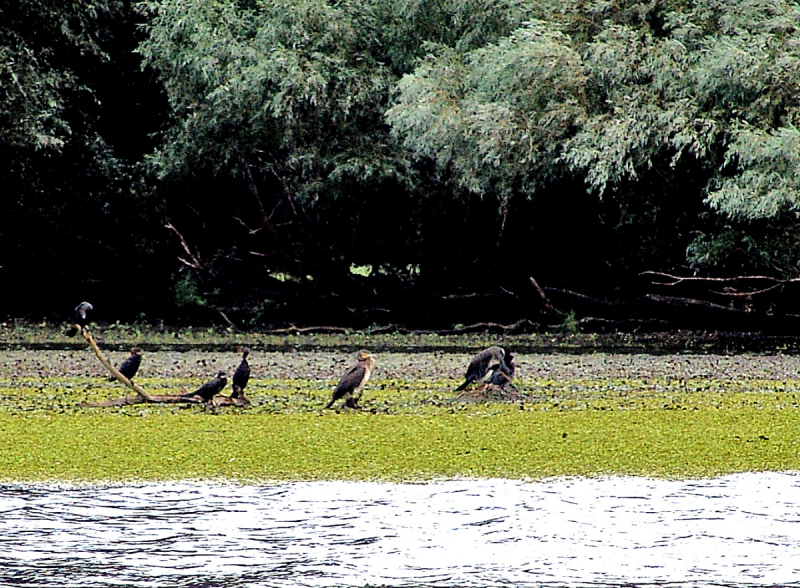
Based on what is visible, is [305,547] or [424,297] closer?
[305,547]

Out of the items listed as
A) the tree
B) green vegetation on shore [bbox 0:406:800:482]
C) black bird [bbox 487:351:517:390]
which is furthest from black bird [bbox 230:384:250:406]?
the tree

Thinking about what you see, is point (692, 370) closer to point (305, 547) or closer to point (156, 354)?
point (156, 354)

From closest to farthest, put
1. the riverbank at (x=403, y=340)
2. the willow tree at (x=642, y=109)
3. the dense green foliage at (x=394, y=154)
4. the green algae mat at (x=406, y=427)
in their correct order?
1. the green algae mat at (x=406, y=427)
2. the willow tree at (x=642, y=109)
3. the dense green foliage at (x=394, y=154)
4. the riverbank at (x=403, y=340)

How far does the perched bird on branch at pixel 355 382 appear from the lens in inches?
533

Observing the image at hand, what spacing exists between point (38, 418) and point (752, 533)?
7195mm

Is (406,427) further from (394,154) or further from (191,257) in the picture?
(191,257)

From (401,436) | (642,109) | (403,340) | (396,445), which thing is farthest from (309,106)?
(396,445)

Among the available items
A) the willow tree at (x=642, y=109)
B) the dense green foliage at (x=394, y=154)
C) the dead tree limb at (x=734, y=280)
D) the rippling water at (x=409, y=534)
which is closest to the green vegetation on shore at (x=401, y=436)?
the rippling water at (x=409, y=534)

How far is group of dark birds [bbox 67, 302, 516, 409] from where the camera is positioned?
1356 centimetres

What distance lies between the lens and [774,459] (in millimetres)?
10805

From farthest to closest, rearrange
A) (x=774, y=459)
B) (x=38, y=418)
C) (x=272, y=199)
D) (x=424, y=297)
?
(x=272, y=199) < (x=424, y=297) < (x=38, y=418) < (x=774, y=459)

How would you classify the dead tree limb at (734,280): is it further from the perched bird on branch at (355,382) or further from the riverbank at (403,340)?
the perched bird on branch at (355,382)

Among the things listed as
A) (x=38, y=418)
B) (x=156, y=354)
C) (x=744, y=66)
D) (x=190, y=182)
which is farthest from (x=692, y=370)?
(x=190, y=182)

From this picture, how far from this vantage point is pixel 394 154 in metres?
25.0
